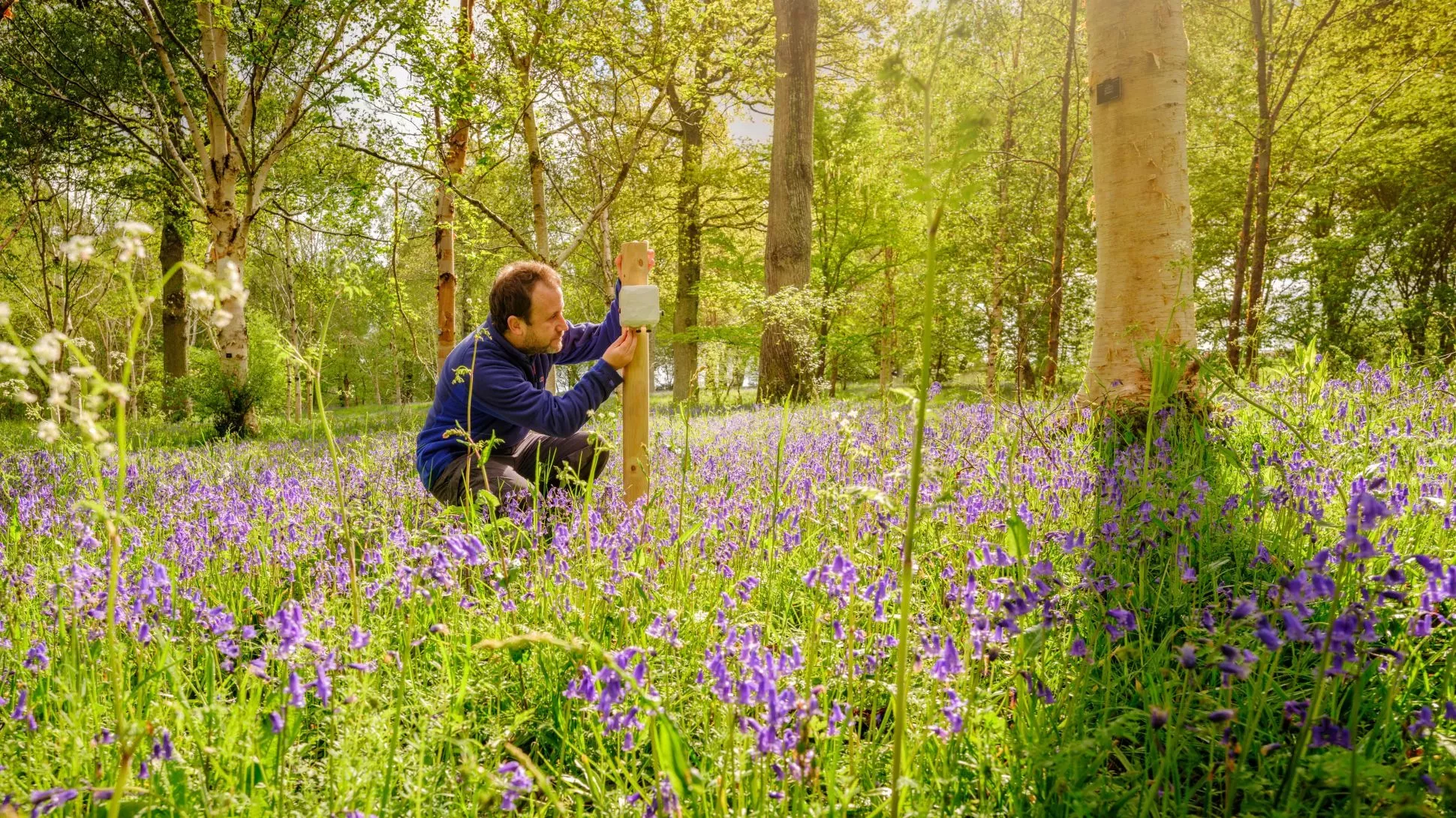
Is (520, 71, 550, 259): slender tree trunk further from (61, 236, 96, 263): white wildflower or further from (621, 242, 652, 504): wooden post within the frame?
(61, 236, 96, 263): white wildflower

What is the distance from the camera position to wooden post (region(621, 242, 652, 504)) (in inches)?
133

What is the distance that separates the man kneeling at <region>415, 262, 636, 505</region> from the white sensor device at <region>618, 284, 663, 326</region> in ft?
0.63

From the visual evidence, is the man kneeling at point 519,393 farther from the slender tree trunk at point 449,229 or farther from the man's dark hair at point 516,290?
the slender tree trunk at point 449,229

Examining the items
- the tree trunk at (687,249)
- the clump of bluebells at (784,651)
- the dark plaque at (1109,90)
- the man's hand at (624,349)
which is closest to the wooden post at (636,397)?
the man's hand at (624,349)

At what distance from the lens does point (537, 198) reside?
1063 centimetres

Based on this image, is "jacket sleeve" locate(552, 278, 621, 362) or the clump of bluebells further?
"jacket sleeve" locate(552, 278, 621, 362)

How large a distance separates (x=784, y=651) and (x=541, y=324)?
9.61 feet

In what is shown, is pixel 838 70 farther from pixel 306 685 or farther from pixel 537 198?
pixel 306 685

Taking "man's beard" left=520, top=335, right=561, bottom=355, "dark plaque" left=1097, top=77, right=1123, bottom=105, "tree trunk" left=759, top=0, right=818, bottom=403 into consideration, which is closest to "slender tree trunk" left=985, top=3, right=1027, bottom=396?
"tree trunk" left=759, top=0, right=818, bottom=403

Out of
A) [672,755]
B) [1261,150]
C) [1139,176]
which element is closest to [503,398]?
[672,755]

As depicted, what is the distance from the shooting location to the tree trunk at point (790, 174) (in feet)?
40.5

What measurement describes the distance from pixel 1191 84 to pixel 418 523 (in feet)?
47.6

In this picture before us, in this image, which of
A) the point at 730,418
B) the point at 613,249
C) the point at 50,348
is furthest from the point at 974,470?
the point at 613,249

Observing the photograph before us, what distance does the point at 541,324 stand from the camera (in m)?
4.02
